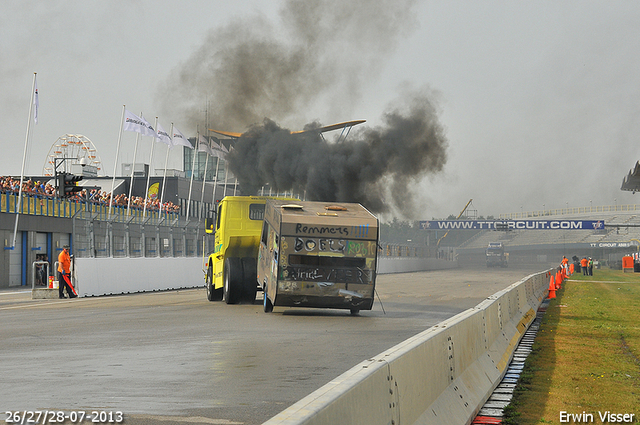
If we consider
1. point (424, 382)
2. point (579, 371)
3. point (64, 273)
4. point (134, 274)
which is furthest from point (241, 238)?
point (424, 382)

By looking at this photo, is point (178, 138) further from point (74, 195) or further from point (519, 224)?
point (519, 224)

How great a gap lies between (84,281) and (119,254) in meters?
4.00

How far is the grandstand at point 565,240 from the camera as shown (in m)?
128

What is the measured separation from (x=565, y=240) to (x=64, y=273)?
11939 cm

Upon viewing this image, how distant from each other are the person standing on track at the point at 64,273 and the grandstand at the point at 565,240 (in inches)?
4026

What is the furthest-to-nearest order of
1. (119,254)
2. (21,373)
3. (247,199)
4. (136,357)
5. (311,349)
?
(119,254), (247,199), (311,349), (136,357), (21,373)

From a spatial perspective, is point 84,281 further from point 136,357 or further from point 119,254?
point 136,357

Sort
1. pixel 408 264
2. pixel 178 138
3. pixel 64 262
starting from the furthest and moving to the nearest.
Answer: pixel 408 264, pixel 178 138, pixel 64 262

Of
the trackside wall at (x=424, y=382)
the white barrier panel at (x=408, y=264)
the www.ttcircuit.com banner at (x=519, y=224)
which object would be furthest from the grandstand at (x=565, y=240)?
the trackside wall at (x=424, y=382)

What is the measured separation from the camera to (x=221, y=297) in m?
24.0

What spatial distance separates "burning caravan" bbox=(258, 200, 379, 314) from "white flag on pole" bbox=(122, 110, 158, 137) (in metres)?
29.5

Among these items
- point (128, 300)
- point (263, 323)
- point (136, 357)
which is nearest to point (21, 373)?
point (136, 357)

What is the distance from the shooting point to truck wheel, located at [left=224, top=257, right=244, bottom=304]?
21172mm

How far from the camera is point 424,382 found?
597 centimetres
